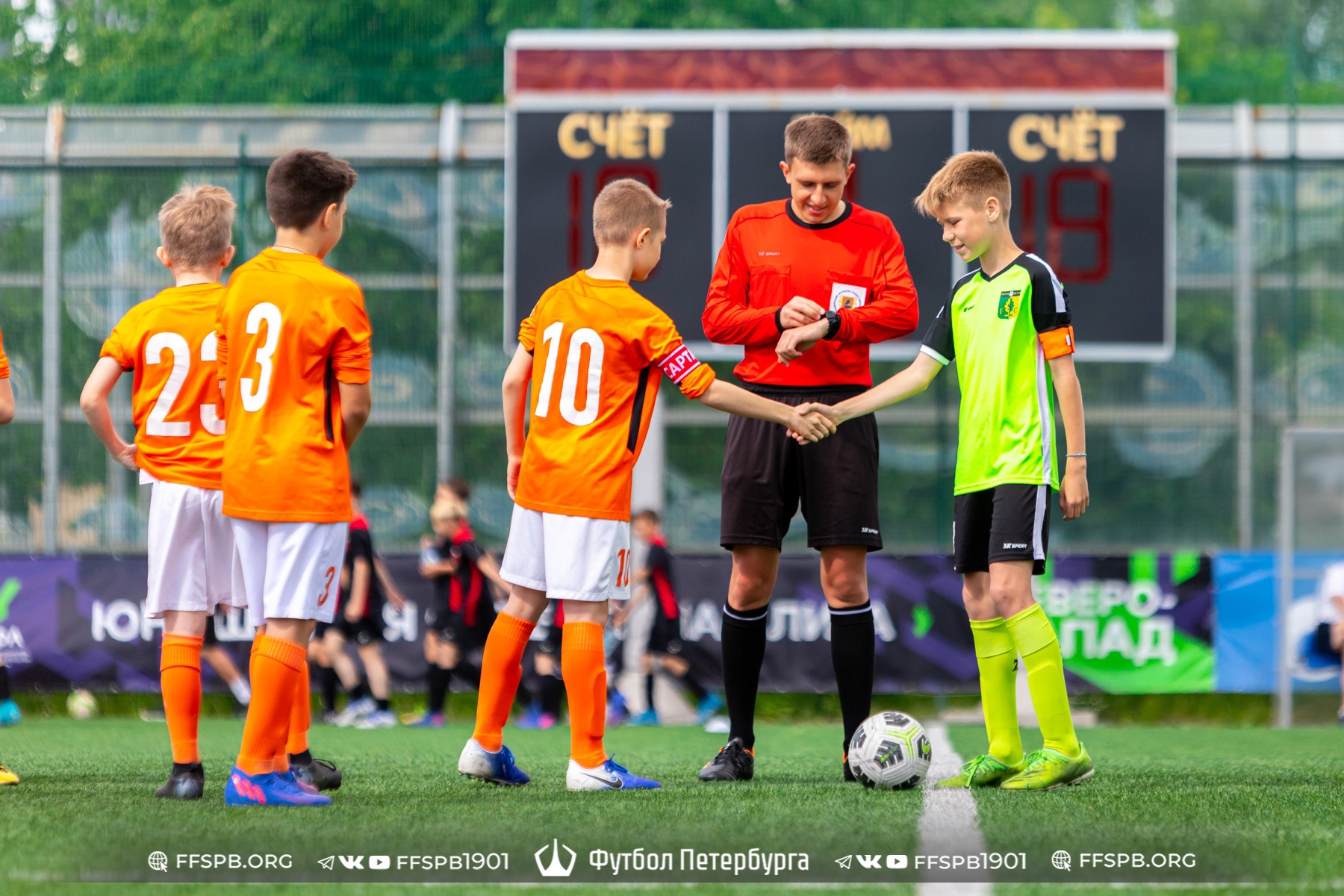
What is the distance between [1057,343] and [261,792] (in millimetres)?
2621

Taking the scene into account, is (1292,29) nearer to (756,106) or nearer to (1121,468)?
(1121,468)

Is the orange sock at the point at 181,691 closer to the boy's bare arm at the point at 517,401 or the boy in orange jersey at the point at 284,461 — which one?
the boy in orange jersey at the point at 284,461

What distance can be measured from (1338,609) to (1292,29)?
5.02 m

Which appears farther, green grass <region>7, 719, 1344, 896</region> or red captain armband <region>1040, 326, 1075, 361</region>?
red captain armband <region>1040, 326, 1075, 361</region>

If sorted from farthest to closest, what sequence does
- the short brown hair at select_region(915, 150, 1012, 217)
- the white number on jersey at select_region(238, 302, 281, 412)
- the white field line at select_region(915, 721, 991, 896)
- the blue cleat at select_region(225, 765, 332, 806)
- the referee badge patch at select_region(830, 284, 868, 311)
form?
1. the referee badge patch at select_region(830, 284, 868, 311)
2. the short brown hair at select_region(915, 150, 1012, 217)
3. the white number on jersey at select_region(238, 302, 281, 412)
4. the blue cleat at select_region(225, 765, 332, 806)
5. the white field line at select_region(915, 721, 991, 896)

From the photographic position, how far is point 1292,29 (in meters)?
12.1

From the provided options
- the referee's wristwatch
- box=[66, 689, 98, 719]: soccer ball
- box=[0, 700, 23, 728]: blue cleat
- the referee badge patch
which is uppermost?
the referee badge patch

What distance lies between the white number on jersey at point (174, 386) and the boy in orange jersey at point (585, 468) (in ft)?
2.92

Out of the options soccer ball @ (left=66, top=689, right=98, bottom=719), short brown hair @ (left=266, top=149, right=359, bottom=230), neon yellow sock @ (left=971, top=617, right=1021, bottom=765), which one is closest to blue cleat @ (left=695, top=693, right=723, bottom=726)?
soccer ball @ (left=66, top=689, right=98, bottom=719)

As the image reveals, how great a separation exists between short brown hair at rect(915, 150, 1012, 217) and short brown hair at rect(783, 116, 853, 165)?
0.32m

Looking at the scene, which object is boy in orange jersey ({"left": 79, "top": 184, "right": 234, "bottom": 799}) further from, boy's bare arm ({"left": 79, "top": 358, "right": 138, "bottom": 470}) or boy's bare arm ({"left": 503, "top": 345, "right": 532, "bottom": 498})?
boy's bare arm ({"left": 503, "top": 345, "right": 532, "bottom": 498})

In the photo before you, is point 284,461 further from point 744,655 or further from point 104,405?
point 744,655

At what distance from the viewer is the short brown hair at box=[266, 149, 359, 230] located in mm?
4156

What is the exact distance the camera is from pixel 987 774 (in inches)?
176
